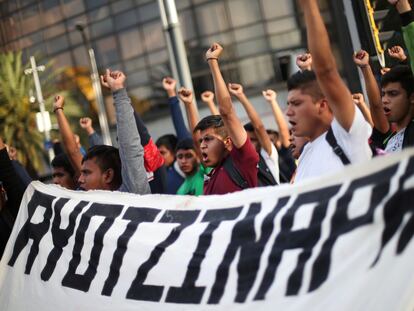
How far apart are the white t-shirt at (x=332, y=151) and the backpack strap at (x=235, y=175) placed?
753 millimetres

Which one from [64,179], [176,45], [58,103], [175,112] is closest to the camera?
[58,103]

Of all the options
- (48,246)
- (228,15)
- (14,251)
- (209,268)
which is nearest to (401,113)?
(209,268)

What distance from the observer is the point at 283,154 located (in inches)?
233

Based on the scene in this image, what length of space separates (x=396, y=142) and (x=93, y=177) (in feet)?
5.66

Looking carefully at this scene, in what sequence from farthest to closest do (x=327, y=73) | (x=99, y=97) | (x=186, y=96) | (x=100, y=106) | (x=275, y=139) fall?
(x=99, y=97)
(x=100, y=106)
(x=275, y=139)
(x=186, y=96)
(x=327, y=73)

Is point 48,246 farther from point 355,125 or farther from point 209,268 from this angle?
point 355,125

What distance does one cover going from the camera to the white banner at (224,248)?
7.21 ft

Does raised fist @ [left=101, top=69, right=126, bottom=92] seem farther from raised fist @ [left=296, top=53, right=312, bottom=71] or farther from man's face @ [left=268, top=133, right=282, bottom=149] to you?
man's face @ [left=268, top=133, right=282, bottom=149]

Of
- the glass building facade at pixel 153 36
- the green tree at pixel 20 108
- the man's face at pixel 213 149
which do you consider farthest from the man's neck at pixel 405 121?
the green tree at pixel 20 108

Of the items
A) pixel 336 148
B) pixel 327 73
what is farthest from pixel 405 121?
pixel 327 73

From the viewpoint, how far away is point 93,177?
3721 millimetres

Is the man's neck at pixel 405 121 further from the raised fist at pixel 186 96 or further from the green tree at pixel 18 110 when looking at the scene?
the green tree at pixel 18 110

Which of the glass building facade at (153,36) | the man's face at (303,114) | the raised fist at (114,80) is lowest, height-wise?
the man's face at (303,114)

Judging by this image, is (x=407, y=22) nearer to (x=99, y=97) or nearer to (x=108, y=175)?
(x=108, y=175)
